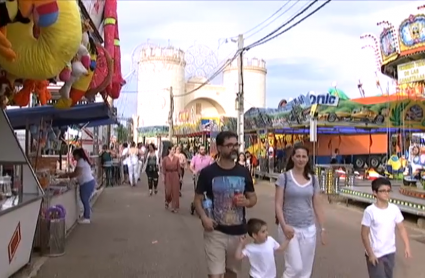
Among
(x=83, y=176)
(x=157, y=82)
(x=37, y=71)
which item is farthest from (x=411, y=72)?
(x=157, y=82)

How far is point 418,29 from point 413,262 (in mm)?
8715

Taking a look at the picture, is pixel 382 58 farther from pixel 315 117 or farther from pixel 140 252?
pixel 140 252

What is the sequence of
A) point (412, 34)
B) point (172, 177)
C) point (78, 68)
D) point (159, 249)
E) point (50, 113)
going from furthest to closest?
1. point (412, 34)
2. point (172, 177)
3. point (50, 113)
4. point (159, 249)
5. point (78, 68)

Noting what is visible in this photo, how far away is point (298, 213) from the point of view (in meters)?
5.06

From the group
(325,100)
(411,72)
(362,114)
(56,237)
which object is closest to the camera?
(56,237)

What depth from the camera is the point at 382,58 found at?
56.5 feet

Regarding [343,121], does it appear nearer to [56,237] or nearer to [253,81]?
[56,237]

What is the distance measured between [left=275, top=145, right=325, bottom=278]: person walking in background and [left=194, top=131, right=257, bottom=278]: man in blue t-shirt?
0.41 m

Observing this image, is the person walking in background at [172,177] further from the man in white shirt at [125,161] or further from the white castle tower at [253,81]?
the white castle tower at [253,81]

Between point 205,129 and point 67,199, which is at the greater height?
point 205,129

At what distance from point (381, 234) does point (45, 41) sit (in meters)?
3.49

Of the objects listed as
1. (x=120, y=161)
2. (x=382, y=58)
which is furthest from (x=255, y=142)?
(x=382, y=58)

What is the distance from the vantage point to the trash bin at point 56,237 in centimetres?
820

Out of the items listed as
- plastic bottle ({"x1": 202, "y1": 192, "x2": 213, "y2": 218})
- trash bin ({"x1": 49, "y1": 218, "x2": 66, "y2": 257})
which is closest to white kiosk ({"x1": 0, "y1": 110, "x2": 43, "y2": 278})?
trash bin ({"x1": 49, "y1": 218, "x2": 66, "y2": 257})
